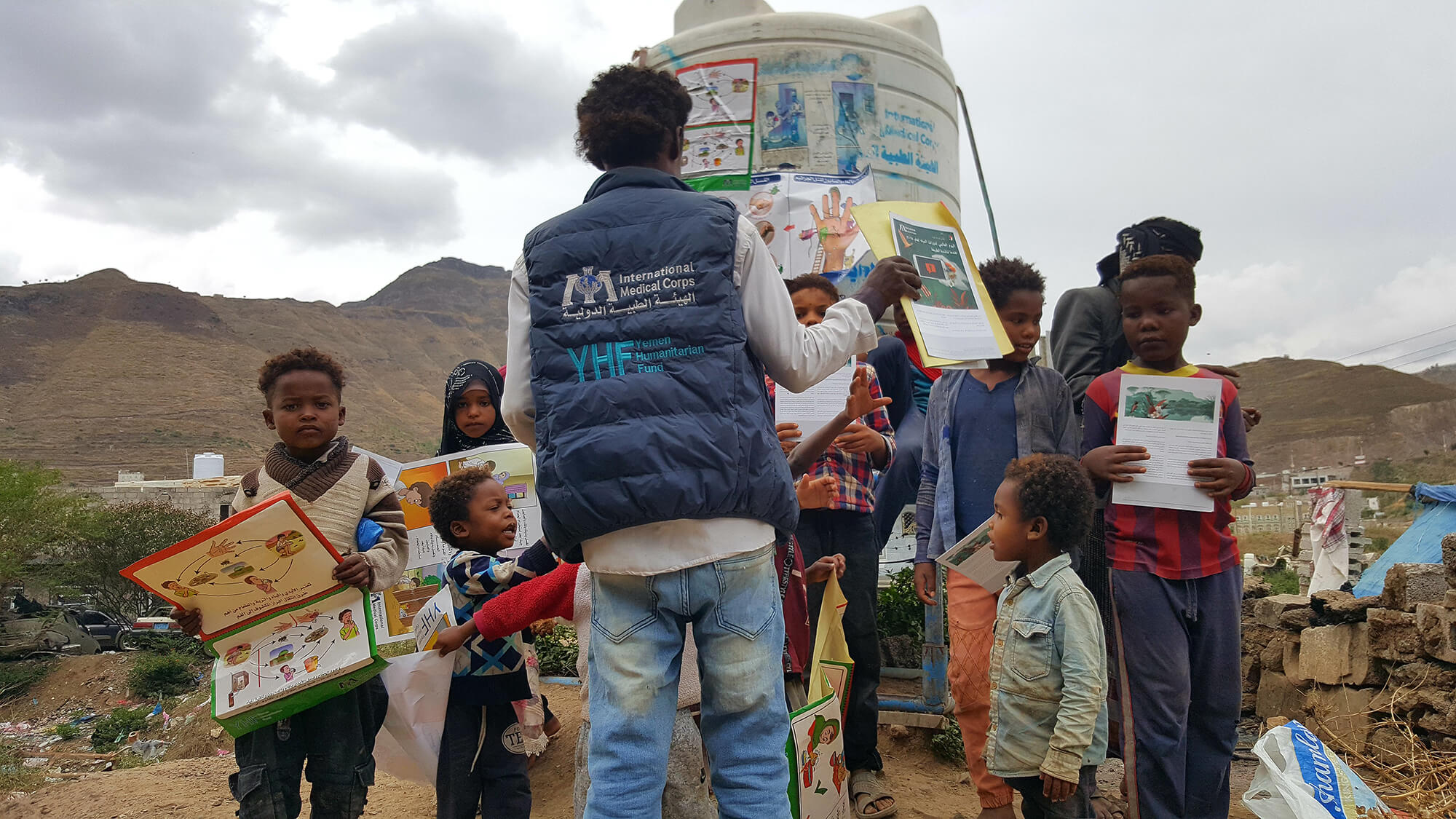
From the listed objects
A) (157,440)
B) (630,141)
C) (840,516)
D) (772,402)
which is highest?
(630,141)

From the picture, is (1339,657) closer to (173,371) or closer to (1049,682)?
(1049,682)

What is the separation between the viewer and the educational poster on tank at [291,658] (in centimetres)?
238

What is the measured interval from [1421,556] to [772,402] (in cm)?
600

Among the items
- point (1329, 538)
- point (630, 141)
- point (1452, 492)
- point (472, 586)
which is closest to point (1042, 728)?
point (472, 586)

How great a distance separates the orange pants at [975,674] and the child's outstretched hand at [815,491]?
19.8 inches

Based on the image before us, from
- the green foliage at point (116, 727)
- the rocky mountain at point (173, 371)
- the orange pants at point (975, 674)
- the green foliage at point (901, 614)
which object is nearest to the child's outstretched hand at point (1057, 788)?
the orange pants at point (975, 674)

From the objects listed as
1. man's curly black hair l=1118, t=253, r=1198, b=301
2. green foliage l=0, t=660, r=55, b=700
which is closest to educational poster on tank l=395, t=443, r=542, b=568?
man's curly black hair l=1118, t=253, r=1198, b=301

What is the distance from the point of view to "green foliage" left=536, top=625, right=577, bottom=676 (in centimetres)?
531

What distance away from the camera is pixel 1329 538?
10281 millimetres

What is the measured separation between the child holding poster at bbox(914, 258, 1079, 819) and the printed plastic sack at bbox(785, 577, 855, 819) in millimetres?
443

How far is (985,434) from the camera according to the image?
9.86 feet

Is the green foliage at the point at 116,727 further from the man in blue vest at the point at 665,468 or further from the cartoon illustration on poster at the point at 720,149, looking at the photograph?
the man in blue vest at the point at 665,468

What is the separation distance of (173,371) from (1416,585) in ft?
281

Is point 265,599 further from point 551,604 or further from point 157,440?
point 157,440
